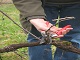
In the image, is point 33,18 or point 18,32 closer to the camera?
point 33,18

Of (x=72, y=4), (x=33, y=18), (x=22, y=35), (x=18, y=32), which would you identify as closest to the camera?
(x=33, y=18)

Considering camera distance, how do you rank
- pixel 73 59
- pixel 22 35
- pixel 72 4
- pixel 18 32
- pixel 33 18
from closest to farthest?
pixel 33 18 → pixel 72 4 → pixel 73 59 → pixel 22 35 → pixel 18 32

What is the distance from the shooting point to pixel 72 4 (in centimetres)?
244

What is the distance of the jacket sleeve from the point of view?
6.59ft

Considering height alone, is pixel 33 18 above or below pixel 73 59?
above

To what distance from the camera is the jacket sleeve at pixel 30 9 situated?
2010mm

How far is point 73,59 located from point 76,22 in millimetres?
344

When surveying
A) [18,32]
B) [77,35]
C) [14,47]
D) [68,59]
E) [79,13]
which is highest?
[14,47]

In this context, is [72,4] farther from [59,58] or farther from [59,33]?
[59,33]

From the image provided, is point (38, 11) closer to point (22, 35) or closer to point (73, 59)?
point (73, 59)

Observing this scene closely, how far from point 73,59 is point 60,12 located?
1.48 ft

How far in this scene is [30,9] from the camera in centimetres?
205

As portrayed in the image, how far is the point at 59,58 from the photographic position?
2.68 m

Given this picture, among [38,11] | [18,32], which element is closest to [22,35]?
[18,32]
